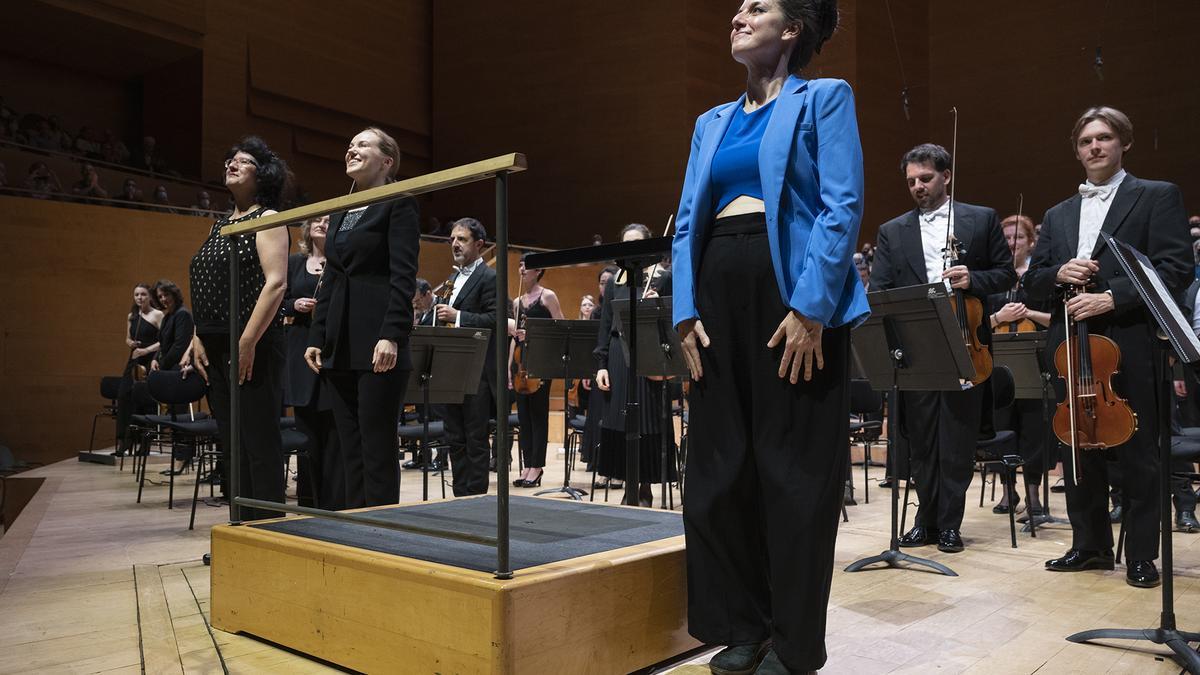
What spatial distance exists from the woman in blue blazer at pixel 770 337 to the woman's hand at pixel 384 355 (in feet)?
3.80

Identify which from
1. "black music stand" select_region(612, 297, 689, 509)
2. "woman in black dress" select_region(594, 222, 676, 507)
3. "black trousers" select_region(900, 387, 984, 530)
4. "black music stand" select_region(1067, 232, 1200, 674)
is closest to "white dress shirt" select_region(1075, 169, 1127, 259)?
"black trousers" select_region(900, 387, 984, 530)

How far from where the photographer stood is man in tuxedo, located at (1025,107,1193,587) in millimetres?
3113

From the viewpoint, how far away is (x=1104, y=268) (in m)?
3.22

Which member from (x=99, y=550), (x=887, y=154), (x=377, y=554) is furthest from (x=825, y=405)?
(x=887, y=154)

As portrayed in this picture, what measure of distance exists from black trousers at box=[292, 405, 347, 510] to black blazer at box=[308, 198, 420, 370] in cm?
34

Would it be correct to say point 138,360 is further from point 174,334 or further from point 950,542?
point 950,542

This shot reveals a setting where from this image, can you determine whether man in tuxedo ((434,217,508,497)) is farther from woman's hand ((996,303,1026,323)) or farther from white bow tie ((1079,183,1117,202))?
white bow tie ((1079,183,1117,202))

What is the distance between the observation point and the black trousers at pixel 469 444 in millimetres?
4996

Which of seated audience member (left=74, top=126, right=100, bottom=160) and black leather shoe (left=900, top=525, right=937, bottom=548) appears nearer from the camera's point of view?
black leather shoe (left=900, top=525, right=937, bottom=548)

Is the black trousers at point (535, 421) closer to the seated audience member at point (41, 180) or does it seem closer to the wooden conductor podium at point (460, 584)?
the wooden conductor podium at point (460, 584)

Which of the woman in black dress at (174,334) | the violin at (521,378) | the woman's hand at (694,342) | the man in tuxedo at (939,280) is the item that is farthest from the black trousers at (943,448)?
the woman in black dress at (174,334)

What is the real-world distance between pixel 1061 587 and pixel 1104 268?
1.09m

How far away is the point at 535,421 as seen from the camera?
6188mm

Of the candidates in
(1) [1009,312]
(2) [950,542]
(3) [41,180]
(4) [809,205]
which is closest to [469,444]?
(2) [950,542]
